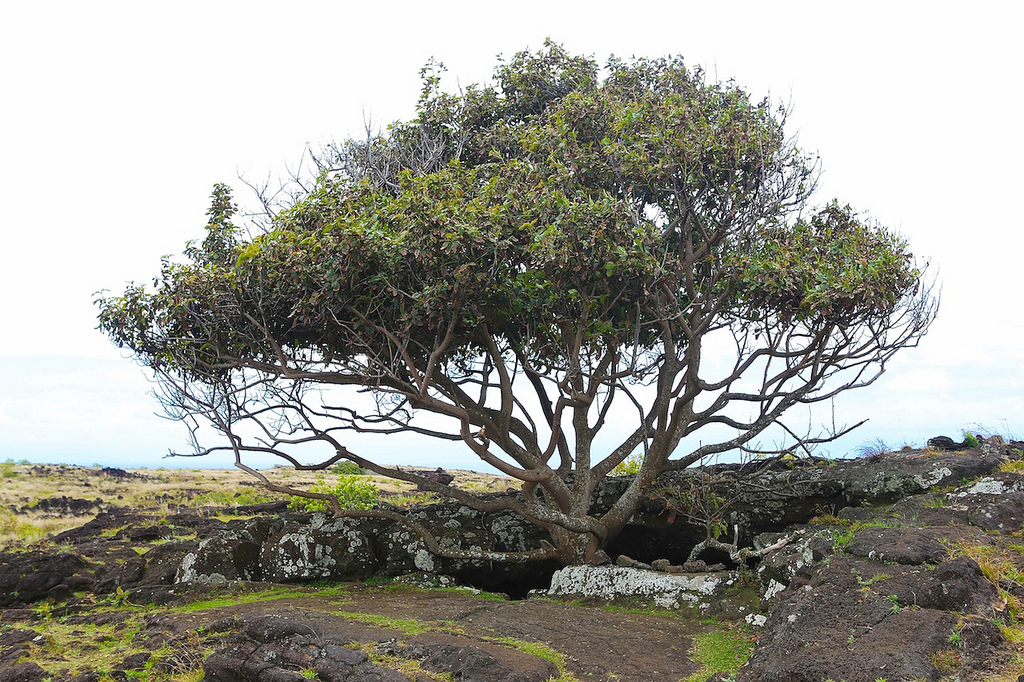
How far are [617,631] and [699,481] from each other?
232 inches

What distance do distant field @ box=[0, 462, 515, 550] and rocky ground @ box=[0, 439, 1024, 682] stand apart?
5.19 m

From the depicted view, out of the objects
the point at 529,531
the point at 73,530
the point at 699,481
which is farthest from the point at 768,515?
the point at 73,530

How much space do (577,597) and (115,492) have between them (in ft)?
82.7

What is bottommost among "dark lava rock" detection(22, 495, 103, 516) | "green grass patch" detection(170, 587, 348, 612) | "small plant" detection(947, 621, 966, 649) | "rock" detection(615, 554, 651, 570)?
"green grass patch" detection(170, 587, 348, 612)

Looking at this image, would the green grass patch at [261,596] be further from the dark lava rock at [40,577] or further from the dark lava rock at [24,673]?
the dark lava rock at [24,673]

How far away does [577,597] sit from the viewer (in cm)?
1575

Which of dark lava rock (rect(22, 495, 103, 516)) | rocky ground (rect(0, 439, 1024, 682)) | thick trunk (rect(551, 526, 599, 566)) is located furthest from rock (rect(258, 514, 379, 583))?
dark lava rock (rect(22, 495, 103, 516))

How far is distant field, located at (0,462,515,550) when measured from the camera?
83.2ft

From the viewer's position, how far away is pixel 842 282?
49.1 feet

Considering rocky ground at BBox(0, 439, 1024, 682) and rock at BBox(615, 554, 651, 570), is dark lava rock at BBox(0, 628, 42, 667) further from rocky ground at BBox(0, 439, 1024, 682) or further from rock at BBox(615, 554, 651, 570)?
rock at BBox(615, 554, 651, 570)

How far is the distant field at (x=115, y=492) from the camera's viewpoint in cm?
2536

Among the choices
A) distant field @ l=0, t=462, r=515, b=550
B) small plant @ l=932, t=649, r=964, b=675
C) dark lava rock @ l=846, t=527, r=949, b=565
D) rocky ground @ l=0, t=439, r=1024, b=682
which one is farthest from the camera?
distant field @ l=0, t=462, r=515, b=550

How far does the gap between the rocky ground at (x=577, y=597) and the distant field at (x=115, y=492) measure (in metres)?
5.19

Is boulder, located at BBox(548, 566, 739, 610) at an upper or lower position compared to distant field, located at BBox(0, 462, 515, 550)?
lower
